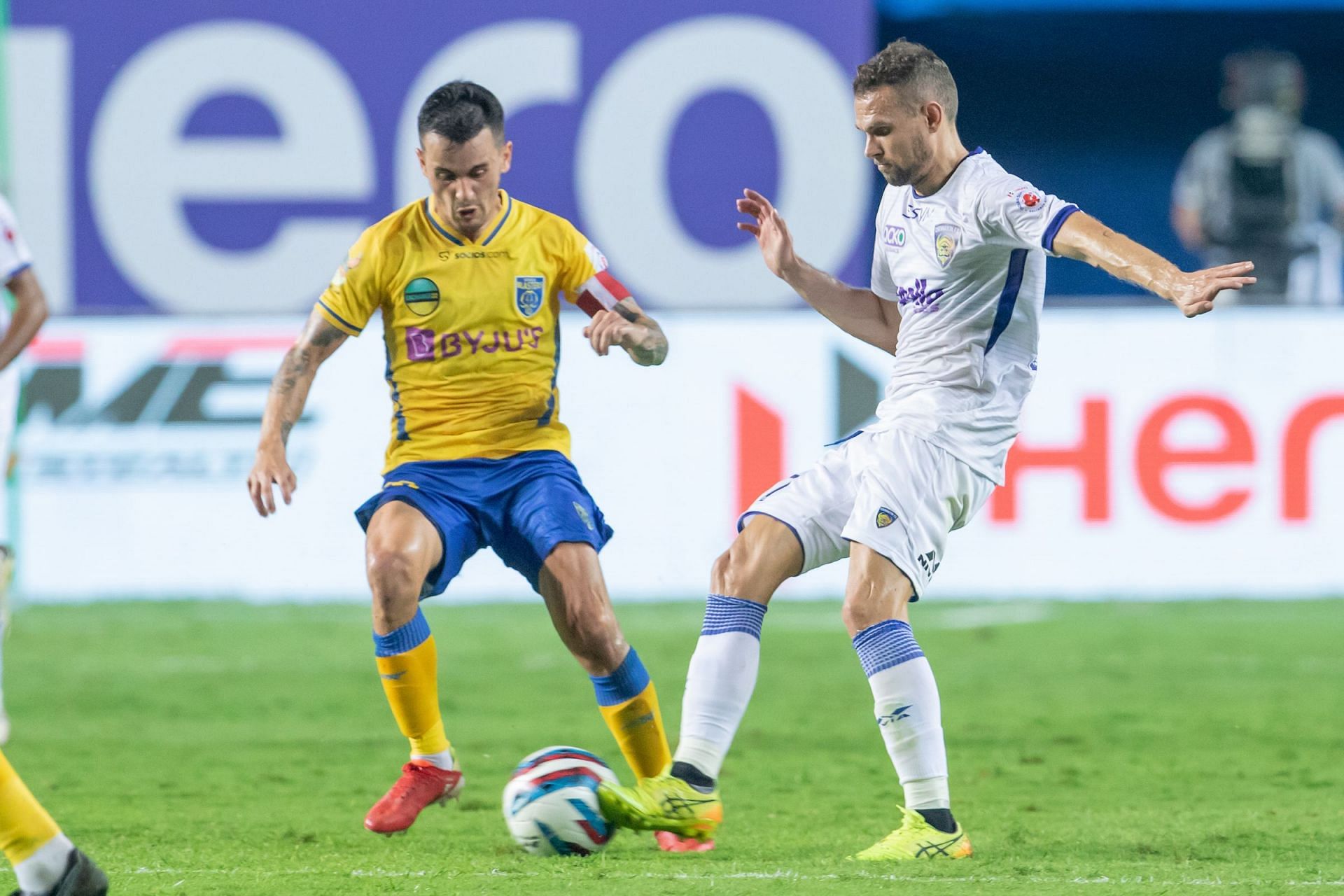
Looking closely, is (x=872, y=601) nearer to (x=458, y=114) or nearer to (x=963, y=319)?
(x=963, y=319)

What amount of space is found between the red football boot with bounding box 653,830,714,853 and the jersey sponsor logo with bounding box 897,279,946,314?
1.52 metres

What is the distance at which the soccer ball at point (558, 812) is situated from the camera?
15.7ft

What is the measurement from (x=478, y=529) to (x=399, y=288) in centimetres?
73

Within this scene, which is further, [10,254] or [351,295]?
[10,254]

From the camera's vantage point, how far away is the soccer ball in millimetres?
4797

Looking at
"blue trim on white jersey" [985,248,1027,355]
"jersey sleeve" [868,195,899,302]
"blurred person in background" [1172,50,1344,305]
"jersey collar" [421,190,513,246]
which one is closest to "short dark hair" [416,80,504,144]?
"jersey collar" [421,190,513,246]

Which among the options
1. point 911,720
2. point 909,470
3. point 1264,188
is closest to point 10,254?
point 909,470

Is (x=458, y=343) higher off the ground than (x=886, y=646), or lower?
higher

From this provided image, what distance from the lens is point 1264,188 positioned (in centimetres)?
1556

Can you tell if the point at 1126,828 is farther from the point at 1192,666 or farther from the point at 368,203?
the point at 368,203

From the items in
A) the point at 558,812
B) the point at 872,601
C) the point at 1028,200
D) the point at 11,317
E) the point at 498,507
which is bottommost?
the point at 558,812

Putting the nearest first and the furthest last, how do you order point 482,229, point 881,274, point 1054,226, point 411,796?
point 1054,226, point 411,796, point 881,274, point 482,229

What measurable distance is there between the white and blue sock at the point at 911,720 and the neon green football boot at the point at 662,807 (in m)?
0.50

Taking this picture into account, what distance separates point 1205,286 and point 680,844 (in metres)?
1.96
